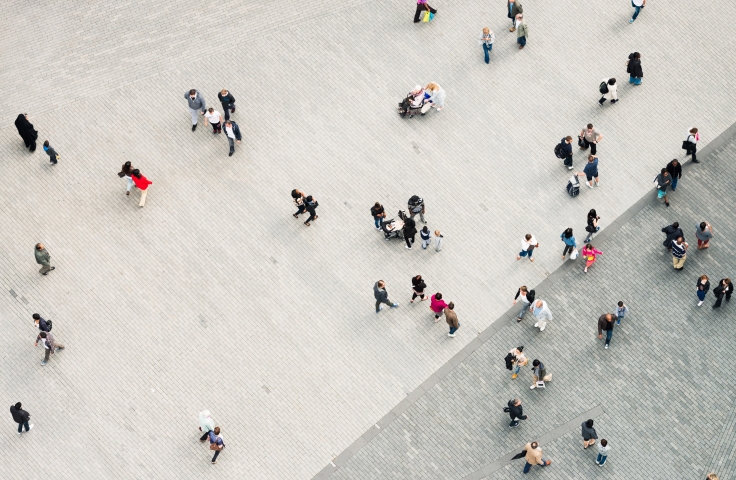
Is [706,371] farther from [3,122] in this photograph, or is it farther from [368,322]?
[3,122]

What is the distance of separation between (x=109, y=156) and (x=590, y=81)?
13855mm

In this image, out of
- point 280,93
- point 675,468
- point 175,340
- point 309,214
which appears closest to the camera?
point 675,468

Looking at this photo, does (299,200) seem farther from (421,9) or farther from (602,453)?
(602,453)

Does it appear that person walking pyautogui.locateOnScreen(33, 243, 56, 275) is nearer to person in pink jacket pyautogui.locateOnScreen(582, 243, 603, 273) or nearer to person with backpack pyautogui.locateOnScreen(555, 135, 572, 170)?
person in pink jacket pyautogui.locateOnScreen(582, 243, 603, 273)

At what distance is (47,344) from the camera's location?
2783 cm

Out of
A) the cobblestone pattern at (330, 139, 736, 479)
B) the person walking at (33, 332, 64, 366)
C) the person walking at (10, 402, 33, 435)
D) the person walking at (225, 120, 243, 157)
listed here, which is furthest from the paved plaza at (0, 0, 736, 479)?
the person walking at (10, 402, 33, 435)

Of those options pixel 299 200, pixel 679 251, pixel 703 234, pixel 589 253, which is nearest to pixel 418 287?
pixel 299 200

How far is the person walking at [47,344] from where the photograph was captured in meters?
27.7

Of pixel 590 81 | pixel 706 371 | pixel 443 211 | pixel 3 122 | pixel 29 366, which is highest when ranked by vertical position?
pixel 590 81

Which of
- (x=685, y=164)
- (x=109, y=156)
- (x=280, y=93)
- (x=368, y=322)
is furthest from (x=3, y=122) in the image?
(x=685, y=164)

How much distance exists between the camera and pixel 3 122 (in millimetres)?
32469

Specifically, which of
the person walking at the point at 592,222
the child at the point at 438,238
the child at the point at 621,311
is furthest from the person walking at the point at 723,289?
the child at the point at 438,238

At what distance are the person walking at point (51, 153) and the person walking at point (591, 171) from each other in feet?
46.6

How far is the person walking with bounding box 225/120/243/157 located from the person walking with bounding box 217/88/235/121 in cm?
36
